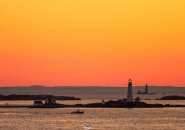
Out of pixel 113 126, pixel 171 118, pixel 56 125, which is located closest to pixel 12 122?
pixel 56 125

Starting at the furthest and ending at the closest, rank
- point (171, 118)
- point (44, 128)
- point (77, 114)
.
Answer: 1. point (77, 114)
2. point (171, 118)
3. point (44, 128)

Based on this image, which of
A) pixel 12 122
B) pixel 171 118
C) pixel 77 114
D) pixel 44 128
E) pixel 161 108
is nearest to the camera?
pixel 44 128

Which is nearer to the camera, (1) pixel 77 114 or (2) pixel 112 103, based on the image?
(1) pixel 77 114

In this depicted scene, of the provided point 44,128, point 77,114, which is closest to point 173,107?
point 77,114

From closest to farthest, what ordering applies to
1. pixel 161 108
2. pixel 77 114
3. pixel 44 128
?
pixel 44 128
pixel 77 114
pixel 161 108

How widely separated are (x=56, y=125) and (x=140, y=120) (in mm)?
13980

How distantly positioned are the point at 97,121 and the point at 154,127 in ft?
41.2

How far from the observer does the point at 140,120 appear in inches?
4016

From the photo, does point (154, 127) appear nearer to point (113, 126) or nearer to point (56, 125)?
point (113, 126)

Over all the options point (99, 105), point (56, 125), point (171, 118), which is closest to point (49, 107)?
point (99, 105)

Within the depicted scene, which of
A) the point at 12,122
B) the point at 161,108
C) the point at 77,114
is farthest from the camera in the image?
the point at 161,108

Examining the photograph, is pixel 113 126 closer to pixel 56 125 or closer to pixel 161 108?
pixel 56 125

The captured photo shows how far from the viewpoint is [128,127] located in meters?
88.4

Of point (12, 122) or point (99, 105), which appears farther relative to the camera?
point (99, 105)
